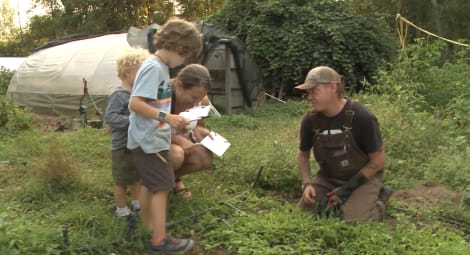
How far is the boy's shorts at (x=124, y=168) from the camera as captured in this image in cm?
395

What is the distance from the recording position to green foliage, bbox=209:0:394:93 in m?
12.8

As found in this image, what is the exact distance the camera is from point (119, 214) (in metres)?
3.95

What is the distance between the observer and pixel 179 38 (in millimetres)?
3246

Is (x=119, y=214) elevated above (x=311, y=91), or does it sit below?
below

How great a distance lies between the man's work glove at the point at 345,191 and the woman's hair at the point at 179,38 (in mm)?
1571

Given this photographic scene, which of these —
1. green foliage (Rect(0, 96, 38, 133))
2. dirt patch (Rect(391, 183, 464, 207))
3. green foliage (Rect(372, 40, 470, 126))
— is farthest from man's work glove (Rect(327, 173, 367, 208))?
green foliage (Rect(0, 96, 38, 133))

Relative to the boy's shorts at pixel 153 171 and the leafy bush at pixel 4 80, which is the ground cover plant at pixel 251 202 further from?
the leafy bush at pixel 4 80

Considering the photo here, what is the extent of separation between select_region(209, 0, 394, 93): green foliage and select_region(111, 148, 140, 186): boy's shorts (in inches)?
367

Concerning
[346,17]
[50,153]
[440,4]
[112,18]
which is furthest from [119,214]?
[112,18]

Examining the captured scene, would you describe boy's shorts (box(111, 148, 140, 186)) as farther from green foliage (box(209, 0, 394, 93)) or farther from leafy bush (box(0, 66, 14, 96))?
leafy bush (box(0, 66, 14, 96))

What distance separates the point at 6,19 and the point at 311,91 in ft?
183

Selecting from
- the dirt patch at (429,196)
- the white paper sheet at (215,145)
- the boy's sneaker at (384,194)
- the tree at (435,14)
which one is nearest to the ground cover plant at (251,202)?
the dirt patch at (429,196)

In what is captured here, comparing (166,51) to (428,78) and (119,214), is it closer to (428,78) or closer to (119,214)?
(119,214)

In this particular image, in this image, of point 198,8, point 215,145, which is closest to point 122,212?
point 215,145
